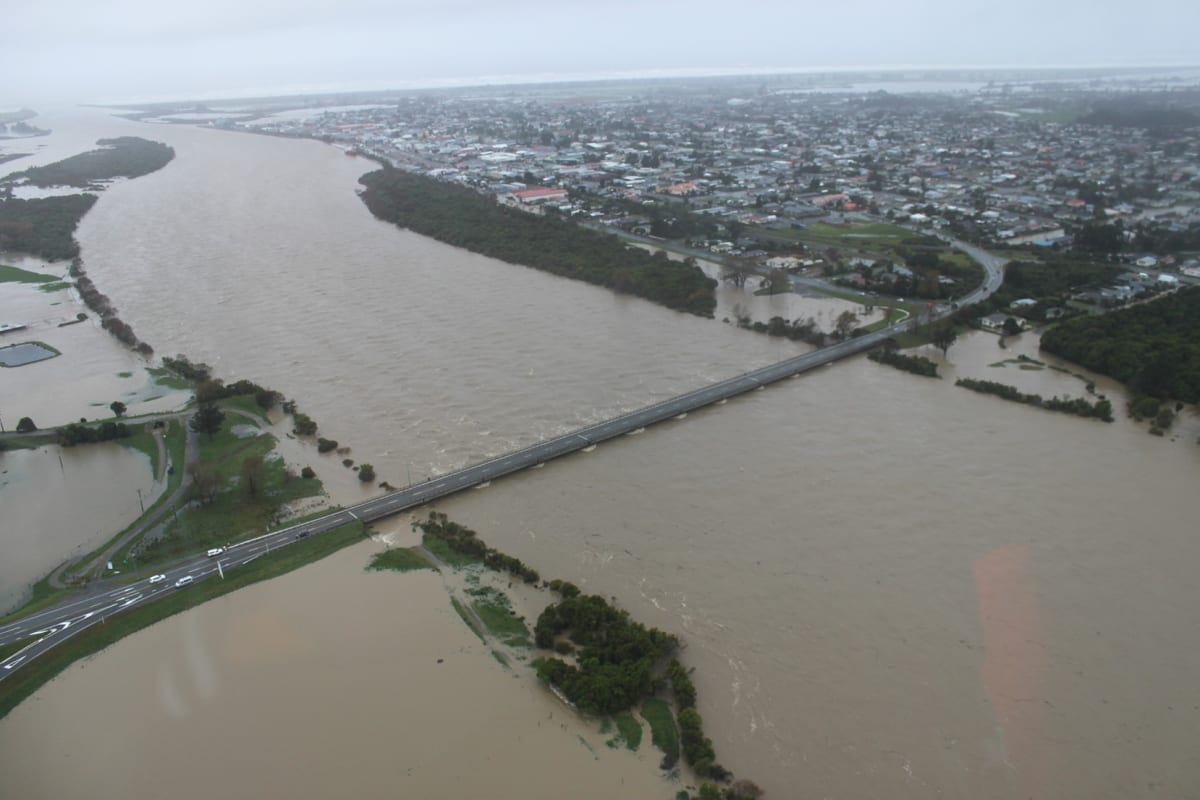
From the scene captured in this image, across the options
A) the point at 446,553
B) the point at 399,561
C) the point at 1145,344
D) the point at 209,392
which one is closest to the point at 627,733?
the point at 446,553

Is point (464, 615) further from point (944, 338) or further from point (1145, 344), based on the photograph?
point (1145, 344)

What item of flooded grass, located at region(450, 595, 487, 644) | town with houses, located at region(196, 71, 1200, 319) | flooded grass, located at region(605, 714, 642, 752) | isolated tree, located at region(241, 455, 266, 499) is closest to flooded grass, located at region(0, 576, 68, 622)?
isolated tree, located at region(241, 455, 266, 499)

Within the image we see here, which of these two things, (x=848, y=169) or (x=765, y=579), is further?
(x=848, y=169)

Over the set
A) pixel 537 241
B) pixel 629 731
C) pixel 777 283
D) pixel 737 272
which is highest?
pixel 537 241

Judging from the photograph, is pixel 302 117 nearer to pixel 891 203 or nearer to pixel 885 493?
pixel 891 203

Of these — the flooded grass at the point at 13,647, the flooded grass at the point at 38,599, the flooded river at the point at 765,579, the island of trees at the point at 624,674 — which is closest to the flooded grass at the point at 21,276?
the flooded river at the point at 765,579

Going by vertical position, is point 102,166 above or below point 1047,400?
above

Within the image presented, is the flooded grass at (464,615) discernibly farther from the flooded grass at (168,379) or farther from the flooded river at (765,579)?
the flooded grass at (168,379)
